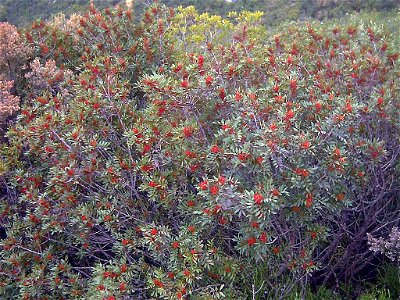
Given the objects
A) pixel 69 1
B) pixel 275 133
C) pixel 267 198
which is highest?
pixel 275 133

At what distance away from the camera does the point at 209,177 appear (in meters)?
3.66

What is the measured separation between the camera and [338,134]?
3.25 m

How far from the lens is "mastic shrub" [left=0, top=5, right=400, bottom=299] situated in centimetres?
327

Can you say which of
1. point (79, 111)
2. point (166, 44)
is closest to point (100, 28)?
point (166, 44)

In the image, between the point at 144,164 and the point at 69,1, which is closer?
the point at 144,164

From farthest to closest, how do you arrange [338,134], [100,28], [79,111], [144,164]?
1. [100,28]
2. [79,111]
3. [144,164]
4. [338,134]

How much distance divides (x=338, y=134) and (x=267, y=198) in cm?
65

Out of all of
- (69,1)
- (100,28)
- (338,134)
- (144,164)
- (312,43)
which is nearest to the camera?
(338,134)

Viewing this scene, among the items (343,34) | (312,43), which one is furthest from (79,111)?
(343,34)

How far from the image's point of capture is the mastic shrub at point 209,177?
129 inches

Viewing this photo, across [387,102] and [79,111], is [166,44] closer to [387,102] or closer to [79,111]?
[79,111]

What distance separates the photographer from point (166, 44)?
523 cm

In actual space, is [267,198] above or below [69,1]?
above

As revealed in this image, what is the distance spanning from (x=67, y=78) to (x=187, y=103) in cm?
161
